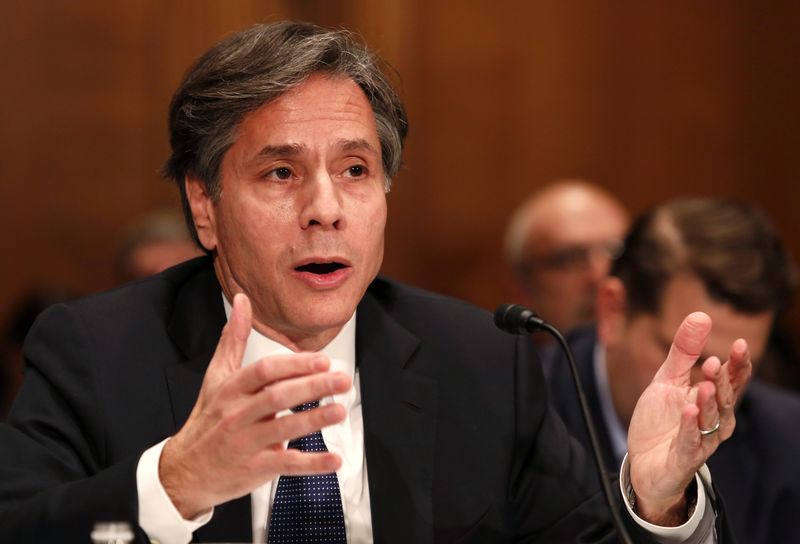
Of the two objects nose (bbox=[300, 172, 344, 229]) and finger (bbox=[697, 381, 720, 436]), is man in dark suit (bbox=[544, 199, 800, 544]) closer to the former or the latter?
finger (bbox=[697, 381, 720, 436])

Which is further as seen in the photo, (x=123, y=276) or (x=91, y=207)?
(x=91, y=207)

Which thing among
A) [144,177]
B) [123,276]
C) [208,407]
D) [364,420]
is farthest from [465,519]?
[144,177]

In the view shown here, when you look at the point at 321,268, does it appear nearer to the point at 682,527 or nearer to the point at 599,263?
the point at 682,527

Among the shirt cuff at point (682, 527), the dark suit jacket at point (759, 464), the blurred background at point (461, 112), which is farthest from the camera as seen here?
the blurred background at point (461, 112)

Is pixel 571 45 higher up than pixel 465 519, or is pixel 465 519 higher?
pixel 571 45

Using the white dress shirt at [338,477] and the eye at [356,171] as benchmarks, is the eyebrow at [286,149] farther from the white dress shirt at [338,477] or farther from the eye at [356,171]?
the white dress shirt at [338,477]

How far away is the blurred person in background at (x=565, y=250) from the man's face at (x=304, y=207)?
8.69 ft

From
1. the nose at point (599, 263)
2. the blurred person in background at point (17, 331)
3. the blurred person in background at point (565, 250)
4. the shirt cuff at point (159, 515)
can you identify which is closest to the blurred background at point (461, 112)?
the blurred person in background at point (17, 331)

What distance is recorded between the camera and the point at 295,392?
1643 mm

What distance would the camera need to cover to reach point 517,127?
5.25m

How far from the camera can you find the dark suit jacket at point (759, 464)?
2.92 metres

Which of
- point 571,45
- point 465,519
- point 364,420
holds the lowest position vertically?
point 465,519

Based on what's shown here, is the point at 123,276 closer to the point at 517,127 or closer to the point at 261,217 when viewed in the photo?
the point at 517,127

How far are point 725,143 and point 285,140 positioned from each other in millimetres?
3716
